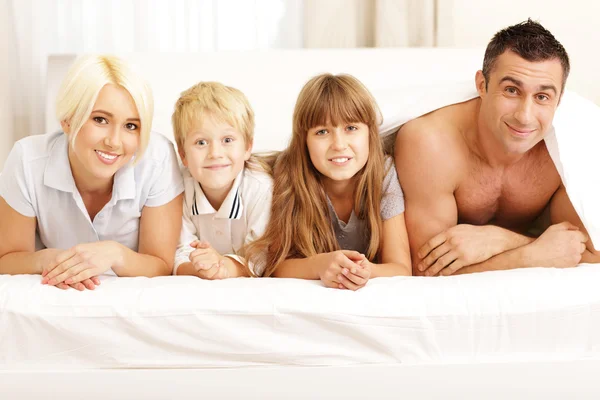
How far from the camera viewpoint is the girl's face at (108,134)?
1.49 m

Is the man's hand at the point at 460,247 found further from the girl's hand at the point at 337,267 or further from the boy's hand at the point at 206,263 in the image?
the boy's hand at the point at 206,263

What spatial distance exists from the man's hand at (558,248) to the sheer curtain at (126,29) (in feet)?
5.64

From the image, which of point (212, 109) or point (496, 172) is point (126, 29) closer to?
point (212, 109)

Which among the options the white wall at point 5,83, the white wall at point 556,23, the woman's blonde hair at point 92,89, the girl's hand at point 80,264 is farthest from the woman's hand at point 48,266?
the white wall at point 556,23

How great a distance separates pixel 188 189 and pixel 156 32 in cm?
152

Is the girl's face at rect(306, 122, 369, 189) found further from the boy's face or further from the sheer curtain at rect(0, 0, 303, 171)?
the sheer curtain at rect(0, 0, 303, 171)

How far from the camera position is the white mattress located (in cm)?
129

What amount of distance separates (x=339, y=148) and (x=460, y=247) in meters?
0.36

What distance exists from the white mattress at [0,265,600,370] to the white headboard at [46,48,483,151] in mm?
1080

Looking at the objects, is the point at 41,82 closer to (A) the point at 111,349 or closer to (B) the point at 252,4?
(B) the point at 252,4

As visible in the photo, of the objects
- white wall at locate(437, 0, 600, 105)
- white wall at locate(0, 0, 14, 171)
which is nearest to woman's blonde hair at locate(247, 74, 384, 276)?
white wall at locate(437, 0, 600, 105)

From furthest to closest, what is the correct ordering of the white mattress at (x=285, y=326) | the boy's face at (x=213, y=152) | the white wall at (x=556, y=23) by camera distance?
the white wall at (x=556, y=23), the boy's face at (x=213, y=152), the white mattress at (x=285, y=326)

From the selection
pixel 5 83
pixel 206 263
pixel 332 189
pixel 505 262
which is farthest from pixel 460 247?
pixel 5 83

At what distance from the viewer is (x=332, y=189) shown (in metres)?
1.72
